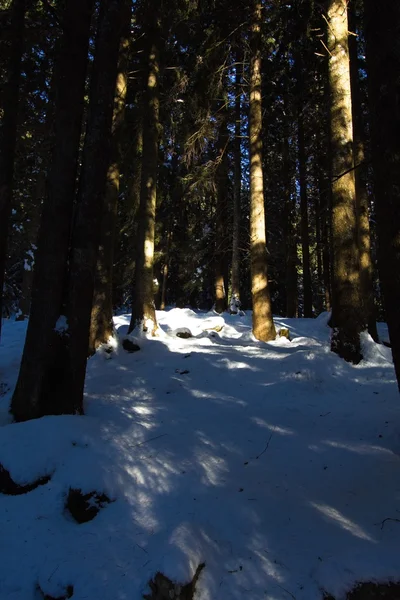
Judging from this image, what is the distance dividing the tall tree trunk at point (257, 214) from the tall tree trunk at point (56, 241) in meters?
6.22

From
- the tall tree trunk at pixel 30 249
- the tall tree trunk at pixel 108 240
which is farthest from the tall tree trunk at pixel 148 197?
the tall tree trunk at pixel 30 249

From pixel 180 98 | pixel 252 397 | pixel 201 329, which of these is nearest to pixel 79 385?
pixel 252 397

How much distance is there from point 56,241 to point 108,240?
413cm

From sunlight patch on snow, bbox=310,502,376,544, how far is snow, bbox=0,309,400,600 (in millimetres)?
14

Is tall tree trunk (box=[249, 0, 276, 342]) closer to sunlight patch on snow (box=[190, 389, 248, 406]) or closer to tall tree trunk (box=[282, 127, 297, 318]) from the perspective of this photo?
sunlight patch on snow (box=[190, 389, 248, 406])

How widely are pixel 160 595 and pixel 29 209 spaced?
50.9 ft

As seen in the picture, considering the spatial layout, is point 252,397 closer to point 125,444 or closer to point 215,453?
point 215,453

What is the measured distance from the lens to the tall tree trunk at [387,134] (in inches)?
122

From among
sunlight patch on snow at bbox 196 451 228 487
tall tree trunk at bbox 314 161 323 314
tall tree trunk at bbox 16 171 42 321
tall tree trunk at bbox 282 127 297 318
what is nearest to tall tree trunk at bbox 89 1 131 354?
sunlight patch on snow at bbox 196 451 228 487

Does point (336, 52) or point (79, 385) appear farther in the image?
point (336, 52)

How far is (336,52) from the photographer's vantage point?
8.05 metres

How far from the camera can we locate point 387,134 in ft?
10.3

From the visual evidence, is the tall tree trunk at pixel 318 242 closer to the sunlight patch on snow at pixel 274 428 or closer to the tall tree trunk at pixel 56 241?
the tall tree trunk at pixel 56 241

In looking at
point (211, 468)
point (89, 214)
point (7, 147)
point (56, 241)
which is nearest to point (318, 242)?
point (7, 147)
